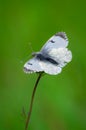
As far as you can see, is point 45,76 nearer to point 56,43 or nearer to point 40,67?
point 56,43

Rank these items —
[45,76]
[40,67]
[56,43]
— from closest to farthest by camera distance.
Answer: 1. [40,67]
2. [56,43]
3. [45,76]

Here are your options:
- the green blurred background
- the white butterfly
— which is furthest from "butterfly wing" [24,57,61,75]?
the green blurred background

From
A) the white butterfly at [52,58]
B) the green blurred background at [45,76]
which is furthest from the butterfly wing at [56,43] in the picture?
the green blurred background at [45,76]

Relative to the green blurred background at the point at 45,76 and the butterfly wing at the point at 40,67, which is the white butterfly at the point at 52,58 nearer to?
the butterfly wing at the point at 40,67

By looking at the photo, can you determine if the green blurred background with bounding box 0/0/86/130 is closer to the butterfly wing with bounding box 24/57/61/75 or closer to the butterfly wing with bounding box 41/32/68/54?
the butterfly wing with bounding box 41/32/68/54

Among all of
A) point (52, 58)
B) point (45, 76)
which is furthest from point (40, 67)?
point (45, 76)
